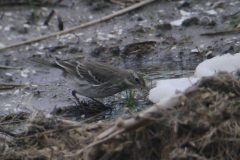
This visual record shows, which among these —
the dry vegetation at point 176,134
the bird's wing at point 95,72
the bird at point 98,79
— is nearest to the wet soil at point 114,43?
the bird at point 98,79

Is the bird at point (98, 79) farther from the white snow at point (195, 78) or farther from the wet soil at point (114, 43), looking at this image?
the white snow at point (195, 78)

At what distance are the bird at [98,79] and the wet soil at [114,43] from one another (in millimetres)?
263

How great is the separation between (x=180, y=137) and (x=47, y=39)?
6403 mm

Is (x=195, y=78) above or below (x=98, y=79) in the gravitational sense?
above

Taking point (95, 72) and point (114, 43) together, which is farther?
point (114, 43)

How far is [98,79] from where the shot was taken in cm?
620

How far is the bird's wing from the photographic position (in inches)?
244

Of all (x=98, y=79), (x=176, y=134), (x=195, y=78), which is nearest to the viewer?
(x=176, y=134)

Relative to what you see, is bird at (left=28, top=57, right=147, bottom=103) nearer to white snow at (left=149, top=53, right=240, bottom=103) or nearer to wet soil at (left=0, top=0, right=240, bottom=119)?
wet soil at (left=0, top=0, right=240, bottom=119)

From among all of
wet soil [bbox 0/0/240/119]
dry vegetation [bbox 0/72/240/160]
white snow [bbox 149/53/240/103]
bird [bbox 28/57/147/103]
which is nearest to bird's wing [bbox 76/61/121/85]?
bird [bbox 28/57/147/103]

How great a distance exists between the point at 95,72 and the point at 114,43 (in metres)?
2.52

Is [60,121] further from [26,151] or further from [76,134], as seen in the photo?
[26,151]

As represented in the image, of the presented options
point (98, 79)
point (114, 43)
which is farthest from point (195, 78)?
point (114, 43)

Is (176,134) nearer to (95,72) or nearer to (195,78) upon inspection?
(195,78)
